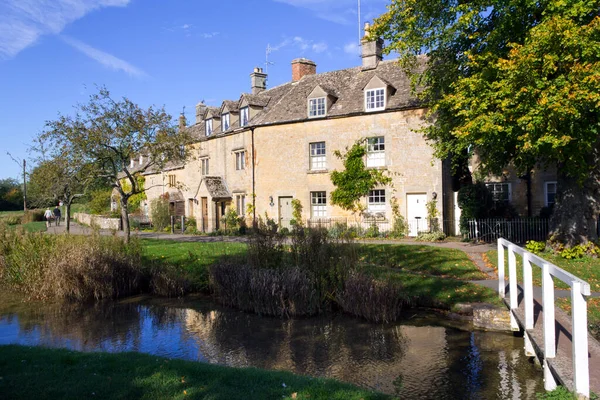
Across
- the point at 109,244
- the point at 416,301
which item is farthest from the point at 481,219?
the point at 109,244

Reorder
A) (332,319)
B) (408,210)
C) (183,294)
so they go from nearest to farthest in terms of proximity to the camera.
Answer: (332,319)
(183,294)
(408,210)

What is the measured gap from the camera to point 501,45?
621 inches

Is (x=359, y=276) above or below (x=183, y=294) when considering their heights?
above

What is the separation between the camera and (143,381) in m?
6.29

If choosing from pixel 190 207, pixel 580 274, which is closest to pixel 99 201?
pixel 190 207

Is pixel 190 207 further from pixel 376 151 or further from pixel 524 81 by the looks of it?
pixel 524 81

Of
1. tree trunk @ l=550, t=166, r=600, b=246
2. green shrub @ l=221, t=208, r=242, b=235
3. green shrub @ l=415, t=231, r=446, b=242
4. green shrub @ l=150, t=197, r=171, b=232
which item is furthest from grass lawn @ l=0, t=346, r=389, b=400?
green shrub @ l=150, t=197, r=171, b=232

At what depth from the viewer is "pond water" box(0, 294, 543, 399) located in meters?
7.86

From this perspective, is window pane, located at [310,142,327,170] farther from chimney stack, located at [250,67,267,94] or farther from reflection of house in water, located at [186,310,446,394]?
reflection of house in water, located at [186,310,446,394]

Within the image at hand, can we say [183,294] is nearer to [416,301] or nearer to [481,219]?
[416,301]

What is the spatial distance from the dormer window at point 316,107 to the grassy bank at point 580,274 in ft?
42.9

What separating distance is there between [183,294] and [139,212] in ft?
102

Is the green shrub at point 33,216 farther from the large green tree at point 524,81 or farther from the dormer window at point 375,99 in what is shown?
the large green tree at point 524,81

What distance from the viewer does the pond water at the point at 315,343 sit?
25.8ft
